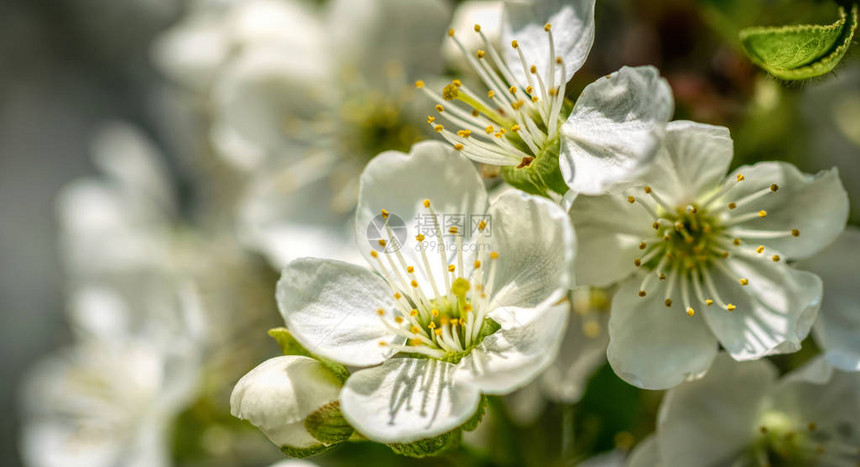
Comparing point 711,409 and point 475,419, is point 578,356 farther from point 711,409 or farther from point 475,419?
point 475,419

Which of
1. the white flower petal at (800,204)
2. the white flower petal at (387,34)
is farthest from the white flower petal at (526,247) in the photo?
the white flower petal at (387,34)

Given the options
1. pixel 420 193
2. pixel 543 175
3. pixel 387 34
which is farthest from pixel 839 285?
pixel 387 34

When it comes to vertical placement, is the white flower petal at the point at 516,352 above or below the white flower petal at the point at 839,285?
above

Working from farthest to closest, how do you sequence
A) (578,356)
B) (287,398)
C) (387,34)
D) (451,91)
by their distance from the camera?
(387,34) → (578,356) → (451,91) → (287,398)

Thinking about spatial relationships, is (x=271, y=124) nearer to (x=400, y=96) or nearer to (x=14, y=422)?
A: (x=400, y=96)

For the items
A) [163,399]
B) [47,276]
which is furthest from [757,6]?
[47,276]

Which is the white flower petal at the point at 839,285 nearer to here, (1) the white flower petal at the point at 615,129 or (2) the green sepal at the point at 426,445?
(1) the white flower petal at the point at 615,129
